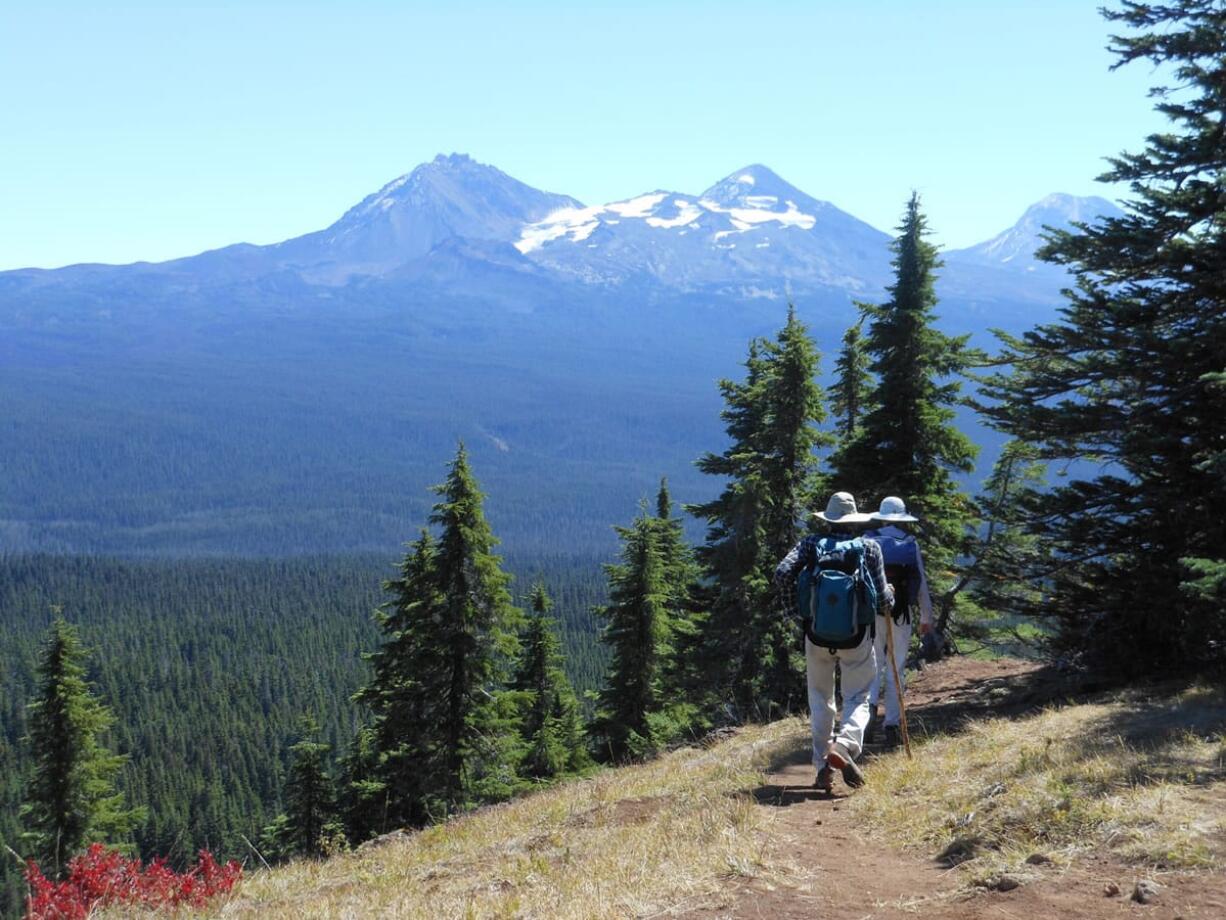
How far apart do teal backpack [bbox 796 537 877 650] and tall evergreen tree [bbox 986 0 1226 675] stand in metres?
4.46

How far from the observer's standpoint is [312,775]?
33219 millimetres

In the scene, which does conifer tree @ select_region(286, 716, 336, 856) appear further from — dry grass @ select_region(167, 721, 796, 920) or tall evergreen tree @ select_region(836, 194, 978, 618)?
dry grass @ select_region(167, 721, 796, 920)

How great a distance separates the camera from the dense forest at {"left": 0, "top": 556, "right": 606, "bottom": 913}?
7869cm

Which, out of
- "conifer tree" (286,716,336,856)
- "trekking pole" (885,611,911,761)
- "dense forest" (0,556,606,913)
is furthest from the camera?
"dense forest" (0,556,606,913)

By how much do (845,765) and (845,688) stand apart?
673mm

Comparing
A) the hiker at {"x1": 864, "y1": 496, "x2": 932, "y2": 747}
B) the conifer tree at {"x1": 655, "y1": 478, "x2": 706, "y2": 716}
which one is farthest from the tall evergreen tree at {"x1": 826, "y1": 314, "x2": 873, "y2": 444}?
the hiker at {"x1": 864, "y1": 496, "x2": 932, "y2": 747}

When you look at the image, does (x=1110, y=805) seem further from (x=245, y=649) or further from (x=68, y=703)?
(x=245, y=649)

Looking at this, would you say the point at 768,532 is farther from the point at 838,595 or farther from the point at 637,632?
the point at 838,595

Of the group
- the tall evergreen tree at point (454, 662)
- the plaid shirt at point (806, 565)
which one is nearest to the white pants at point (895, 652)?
the plaid shirt at point (806, 565)

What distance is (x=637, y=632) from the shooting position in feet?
92.0

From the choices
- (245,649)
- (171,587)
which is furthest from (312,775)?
(171,587)

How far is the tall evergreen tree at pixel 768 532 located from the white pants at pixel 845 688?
12462 mm

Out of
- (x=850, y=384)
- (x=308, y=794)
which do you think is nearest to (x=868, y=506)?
(x=850, y=384)

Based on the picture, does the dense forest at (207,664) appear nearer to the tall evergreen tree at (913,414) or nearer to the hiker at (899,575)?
the tall evergreen tree at (913,414)
